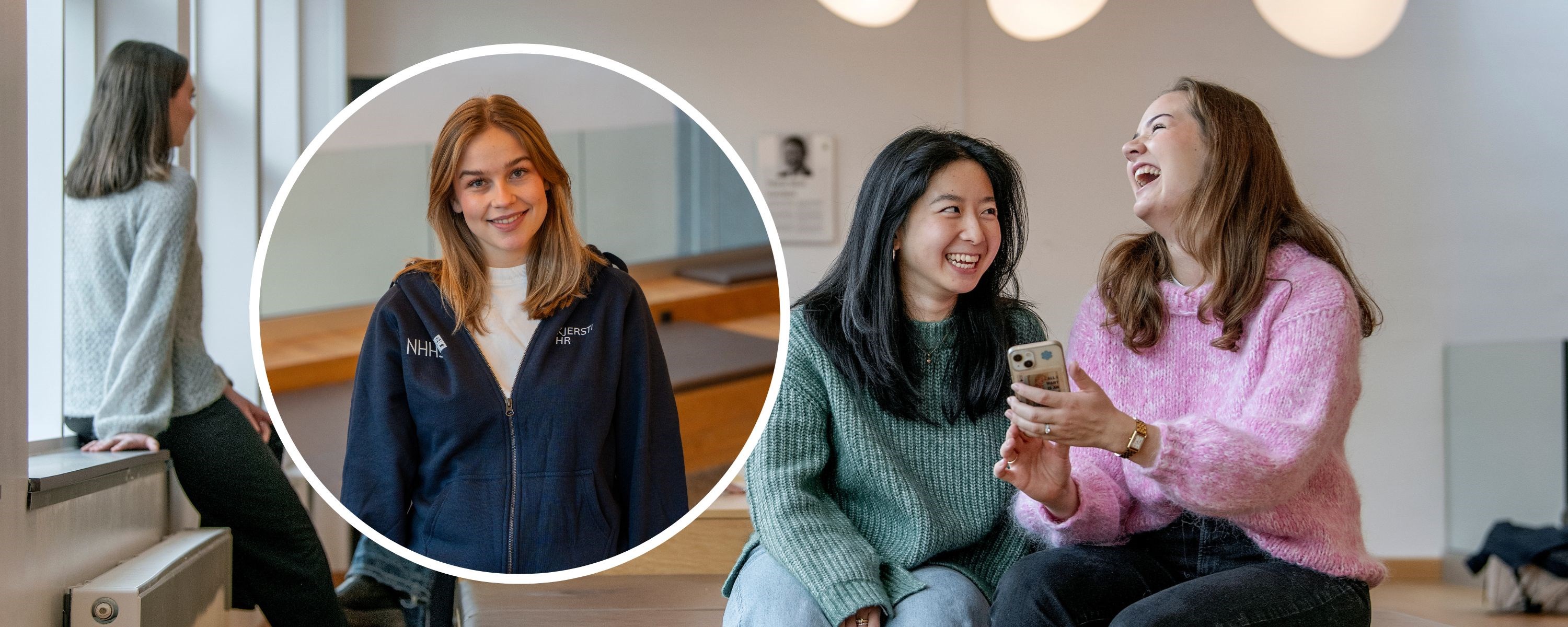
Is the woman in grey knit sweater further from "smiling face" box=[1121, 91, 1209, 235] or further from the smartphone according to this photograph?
"smiling face" box=[1121, 91, 1209, 235]

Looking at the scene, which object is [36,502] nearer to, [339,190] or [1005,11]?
[339,190]

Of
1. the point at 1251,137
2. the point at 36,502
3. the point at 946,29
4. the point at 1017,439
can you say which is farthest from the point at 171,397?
the point at 946,29

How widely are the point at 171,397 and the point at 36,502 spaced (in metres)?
0.60

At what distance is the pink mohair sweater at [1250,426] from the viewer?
1.24 m

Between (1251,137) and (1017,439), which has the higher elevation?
(1251,137)

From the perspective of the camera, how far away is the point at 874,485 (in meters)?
1.42

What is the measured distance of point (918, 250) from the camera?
146 cm

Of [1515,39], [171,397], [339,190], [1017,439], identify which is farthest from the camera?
[1515,39]

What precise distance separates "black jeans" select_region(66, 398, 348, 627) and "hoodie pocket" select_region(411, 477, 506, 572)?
1.14 meters

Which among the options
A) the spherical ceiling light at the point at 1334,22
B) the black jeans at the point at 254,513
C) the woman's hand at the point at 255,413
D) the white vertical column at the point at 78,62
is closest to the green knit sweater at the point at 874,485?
the black jeans at the point at 254,513

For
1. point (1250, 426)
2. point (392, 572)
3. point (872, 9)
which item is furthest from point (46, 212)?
point (872, 9)

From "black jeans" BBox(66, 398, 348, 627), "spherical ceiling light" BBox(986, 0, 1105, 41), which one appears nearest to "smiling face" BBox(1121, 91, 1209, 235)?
"black jeans" BBox(66, 398, 348, 627)

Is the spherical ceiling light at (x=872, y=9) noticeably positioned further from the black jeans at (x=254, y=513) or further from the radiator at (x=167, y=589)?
the radiator at (x=167, y=589)

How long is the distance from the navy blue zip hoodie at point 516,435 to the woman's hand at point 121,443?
1.10 metres
